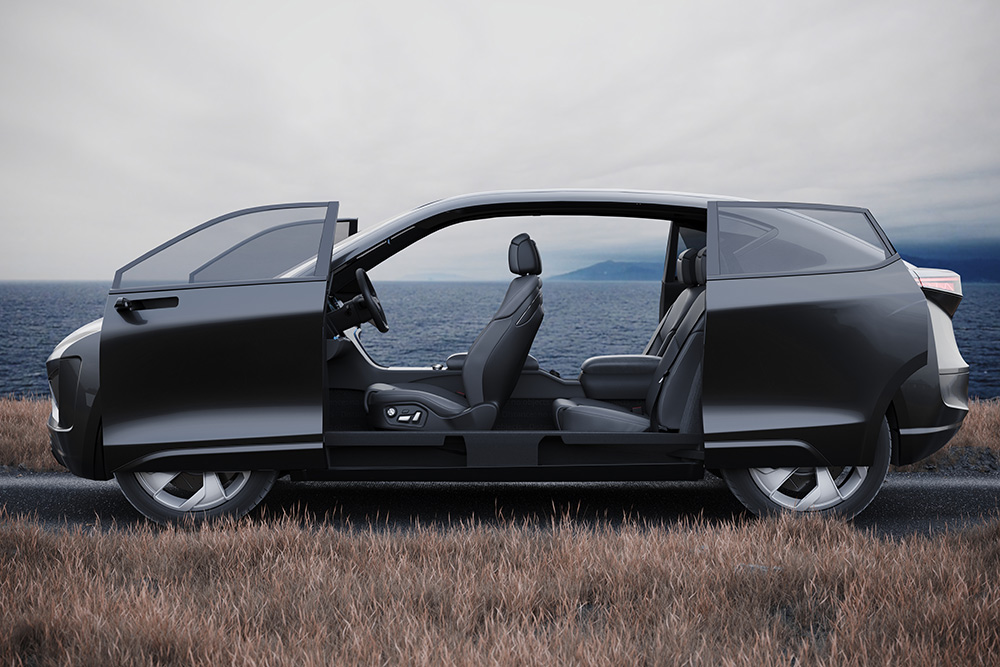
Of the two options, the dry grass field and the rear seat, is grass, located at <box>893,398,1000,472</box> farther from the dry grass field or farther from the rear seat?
the rear seat

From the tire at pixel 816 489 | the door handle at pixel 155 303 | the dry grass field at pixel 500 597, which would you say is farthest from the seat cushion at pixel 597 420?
the door handle at pixel 155 303

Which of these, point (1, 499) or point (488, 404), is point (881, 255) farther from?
point (1, 499)

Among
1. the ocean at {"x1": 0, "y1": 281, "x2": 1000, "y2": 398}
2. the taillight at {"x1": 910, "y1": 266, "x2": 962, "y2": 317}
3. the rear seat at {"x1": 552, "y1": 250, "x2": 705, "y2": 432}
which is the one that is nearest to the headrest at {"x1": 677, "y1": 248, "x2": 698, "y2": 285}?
the rear seat at {"x1": 552, "y1": 250, "x2": 705, "y2": 432}

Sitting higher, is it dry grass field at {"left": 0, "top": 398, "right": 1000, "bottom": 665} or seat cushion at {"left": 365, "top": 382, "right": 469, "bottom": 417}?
seat cushion at {"left": 365, "top": 382, "right": 469, "bottom": 417}

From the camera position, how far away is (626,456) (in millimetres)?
3953

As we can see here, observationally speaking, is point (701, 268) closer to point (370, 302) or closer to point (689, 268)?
point (689, 268)

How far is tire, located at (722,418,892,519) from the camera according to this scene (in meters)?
3.99

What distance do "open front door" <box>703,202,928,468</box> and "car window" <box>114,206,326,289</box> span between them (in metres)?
2.02

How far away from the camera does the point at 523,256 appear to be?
4.28m

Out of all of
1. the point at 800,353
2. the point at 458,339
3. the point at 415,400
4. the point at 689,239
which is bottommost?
the point at 458,339

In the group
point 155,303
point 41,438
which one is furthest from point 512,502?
point 41,438

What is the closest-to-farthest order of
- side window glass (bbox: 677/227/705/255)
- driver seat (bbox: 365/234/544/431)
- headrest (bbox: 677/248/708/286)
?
driver seat (bbox: 365/234/544/431), headrest (bbox: 677/248/708/286), side window glass (bbox: 677/227/705/255)

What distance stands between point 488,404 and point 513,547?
3.71ft

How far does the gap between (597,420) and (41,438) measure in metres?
4.78
